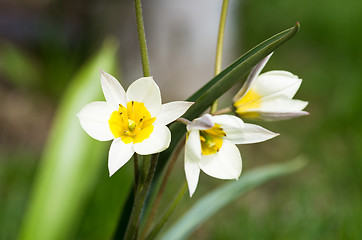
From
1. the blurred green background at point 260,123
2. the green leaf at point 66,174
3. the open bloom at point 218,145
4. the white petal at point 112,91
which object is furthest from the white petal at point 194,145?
the blurred green background at point 260,123

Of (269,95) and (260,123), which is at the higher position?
(269,95)

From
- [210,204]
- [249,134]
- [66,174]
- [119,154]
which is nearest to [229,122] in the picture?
[249,134]

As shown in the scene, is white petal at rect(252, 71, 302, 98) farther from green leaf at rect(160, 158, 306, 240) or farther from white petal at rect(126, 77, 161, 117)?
green leaf at rect(160, 158, 306, 240)

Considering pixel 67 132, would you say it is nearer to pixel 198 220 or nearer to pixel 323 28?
pixel 198 220

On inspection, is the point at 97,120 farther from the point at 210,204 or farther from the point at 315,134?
the point at 315,134

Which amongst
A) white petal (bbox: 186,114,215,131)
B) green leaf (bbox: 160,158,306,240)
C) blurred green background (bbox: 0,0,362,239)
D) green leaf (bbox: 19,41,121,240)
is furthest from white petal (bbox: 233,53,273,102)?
blurred green background (bbox: 0,0,362,239)

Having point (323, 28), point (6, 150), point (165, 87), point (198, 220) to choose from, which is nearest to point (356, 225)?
point (198, 220)
